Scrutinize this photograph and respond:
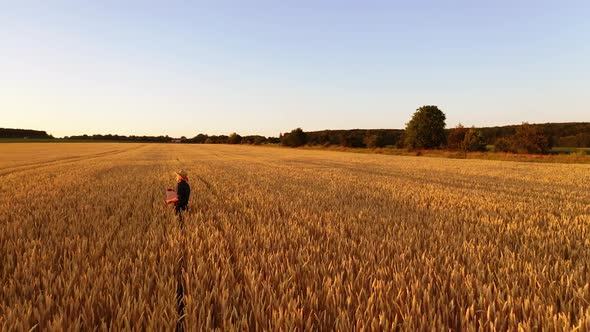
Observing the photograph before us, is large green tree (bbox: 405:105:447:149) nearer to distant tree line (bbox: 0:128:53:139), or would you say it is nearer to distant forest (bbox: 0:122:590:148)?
distant forest (bbox: 0:122:590:148)

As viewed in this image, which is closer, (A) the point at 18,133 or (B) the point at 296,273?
(B) the point at 296,273

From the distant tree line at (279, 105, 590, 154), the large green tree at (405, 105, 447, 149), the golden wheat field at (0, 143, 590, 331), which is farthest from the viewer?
the large green tree at (405, 105, 447, 149)

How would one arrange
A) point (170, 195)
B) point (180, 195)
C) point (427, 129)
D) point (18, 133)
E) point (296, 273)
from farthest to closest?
point (18, 133), point (427, 129), point (170, 195), point (180, 195), point (296, 273)

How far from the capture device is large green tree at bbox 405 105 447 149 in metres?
82.3

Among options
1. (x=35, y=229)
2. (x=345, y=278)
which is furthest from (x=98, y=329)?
(x=35, y=229)

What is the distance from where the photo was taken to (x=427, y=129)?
82.1 m

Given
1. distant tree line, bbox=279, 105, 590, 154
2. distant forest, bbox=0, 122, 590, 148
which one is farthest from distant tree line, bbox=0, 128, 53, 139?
distant tree line, bbox=279, 105, 590, 154

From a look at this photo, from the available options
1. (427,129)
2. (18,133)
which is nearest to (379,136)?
(427,129)

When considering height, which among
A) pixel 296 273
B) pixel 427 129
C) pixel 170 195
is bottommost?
pixel 296 273

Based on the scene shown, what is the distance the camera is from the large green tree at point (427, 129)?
82312 mm

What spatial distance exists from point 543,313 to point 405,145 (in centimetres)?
9034

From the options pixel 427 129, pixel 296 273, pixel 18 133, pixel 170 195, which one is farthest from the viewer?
pixel 18 133

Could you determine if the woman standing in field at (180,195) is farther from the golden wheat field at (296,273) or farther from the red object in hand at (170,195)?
the golden wheat field at (296,273)

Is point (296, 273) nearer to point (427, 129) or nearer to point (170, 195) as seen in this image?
point (170, 195)
